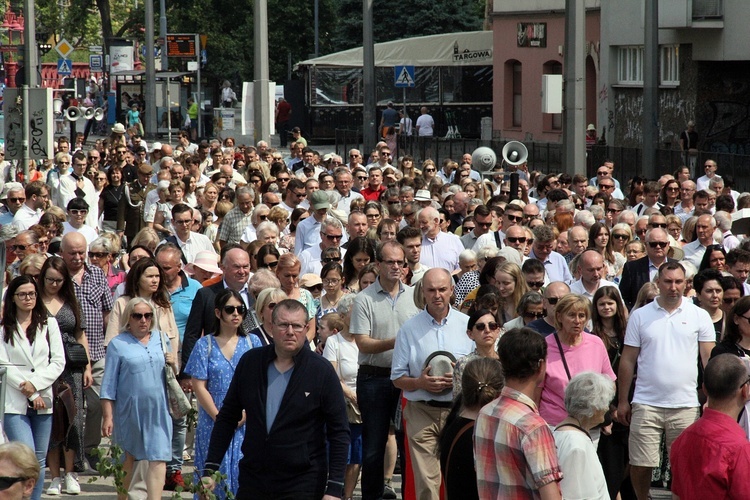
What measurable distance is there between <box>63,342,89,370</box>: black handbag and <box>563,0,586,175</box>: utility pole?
50.0 feet

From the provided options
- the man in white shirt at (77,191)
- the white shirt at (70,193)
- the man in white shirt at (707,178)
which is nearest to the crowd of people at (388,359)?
the man in white shirt at (77,191)

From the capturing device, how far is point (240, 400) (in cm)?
693

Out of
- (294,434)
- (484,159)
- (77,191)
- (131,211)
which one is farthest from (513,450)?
(484,159)

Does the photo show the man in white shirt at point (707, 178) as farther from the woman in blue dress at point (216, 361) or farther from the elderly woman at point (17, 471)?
the elderly woman at point (17, 471)

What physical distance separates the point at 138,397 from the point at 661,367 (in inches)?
126

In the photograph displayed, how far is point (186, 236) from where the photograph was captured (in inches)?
527

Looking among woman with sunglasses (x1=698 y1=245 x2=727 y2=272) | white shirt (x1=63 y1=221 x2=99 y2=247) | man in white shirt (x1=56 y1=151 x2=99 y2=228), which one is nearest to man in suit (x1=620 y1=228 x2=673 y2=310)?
woman with sunglasses (x1=698 y1=245 x2=727 y2=272)

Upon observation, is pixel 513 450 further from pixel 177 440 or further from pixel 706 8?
pixel 706 8

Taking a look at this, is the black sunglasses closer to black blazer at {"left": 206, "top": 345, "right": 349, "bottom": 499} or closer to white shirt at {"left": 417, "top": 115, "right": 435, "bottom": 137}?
black blazer at {"left": 206, "top": 345, "right": 349, "bottom": 499}

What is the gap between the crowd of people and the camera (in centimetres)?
620

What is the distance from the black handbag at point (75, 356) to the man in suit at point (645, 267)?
4285mm

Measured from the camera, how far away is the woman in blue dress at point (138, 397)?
870cm

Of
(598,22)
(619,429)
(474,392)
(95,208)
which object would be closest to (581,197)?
(95,208)

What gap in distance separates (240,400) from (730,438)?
230 centimetres
